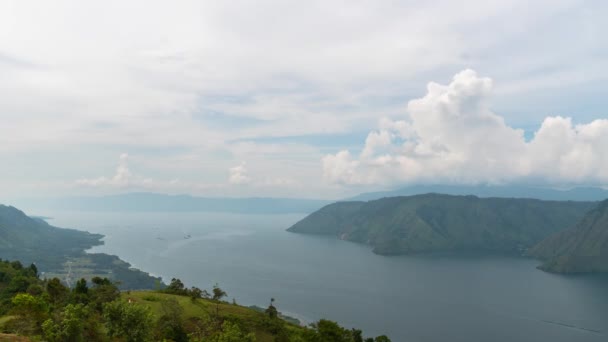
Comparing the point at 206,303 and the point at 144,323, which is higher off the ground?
the point at 144,323

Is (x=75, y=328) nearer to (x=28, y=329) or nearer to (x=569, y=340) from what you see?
(x=28, y=329)

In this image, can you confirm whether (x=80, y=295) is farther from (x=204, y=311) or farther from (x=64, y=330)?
(x=64, y=330)

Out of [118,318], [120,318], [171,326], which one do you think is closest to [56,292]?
[171,326]

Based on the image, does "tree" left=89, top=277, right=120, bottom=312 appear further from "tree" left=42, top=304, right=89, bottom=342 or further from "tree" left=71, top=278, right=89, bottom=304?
"tree" left=42, top=304, right=89, bottom=342

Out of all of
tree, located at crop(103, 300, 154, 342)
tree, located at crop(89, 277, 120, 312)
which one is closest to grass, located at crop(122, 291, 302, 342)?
tree, located at crop(89, 277, 120, 312)

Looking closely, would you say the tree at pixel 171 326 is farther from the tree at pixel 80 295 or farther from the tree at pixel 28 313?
the tree at pixel 28 313

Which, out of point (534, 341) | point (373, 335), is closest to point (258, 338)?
point (373, 335)

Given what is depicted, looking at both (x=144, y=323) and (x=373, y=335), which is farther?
(x=373, y=335)

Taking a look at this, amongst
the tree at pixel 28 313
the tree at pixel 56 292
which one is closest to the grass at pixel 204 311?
the tree at pixel 56 292
